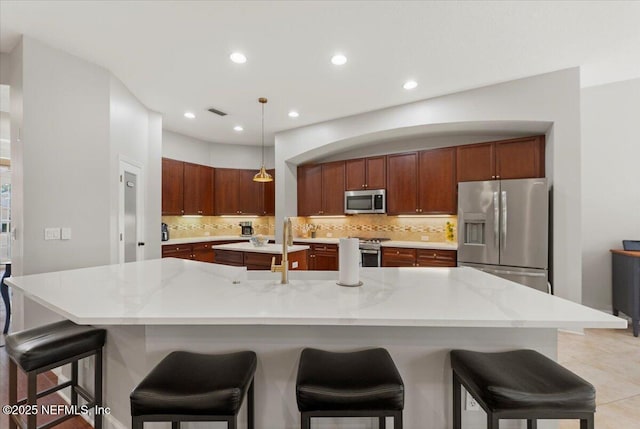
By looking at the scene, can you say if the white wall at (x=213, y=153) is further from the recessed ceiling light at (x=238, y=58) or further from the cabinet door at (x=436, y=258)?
the cabinet door at (x=436, y=258)

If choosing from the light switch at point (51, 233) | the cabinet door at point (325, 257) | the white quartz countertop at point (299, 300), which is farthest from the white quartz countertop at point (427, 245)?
the light switch at point (51, 233)

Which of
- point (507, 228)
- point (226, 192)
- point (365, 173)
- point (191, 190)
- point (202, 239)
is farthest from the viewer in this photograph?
point (226, 192)

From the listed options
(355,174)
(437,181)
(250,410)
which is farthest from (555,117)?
(250,410)

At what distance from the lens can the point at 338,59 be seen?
3.12 metres

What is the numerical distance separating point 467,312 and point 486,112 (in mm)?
3378

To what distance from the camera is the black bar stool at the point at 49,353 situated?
1441 millimetres

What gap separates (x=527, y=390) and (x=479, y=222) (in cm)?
301

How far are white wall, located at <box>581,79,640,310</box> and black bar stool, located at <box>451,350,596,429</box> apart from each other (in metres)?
3.61

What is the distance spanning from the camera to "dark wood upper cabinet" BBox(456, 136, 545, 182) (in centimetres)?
375

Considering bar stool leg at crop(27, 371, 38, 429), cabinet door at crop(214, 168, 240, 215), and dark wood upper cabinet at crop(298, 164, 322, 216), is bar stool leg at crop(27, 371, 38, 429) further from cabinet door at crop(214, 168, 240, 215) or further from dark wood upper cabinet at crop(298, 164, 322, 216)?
cabinet door at crop(214, 168, 240, 215)

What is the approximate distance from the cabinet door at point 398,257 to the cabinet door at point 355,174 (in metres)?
1.26

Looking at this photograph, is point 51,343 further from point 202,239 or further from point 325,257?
point 202,239

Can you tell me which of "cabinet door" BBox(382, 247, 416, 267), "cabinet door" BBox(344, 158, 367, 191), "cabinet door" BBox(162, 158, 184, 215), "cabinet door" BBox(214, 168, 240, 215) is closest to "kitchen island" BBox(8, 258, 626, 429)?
"cabinet door" BBox(382, 247, 416, 267)

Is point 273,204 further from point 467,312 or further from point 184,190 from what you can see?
point 467,312
